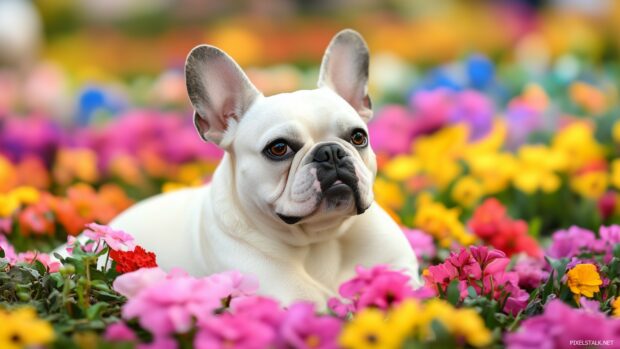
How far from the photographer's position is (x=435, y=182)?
5203 millimetres

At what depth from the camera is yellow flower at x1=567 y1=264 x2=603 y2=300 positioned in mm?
3016

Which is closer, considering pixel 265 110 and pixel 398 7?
pixel 265 110

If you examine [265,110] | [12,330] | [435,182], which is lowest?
[435,182]

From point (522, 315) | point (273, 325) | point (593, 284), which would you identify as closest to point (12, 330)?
point (273, 325)

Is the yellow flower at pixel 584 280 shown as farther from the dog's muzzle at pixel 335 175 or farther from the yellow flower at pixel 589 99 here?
the yellow flower at pixel 589 99

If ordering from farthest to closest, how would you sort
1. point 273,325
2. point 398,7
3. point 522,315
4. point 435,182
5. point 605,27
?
1. point 398,7
2. point 605,27
3. point 435,182
4. point 522,315
5. point 273,325

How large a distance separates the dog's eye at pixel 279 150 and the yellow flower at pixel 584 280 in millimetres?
989

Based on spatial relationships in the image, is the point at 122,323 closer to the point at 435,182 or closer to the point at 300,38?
the point at 435,182

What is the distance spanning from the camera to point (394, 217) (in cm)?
429

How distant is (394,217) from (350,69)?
0.97 meters

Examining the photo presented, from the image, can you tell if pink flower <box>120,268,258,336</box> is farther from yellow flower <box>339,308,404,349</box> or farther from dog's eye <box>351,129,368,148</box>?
dog's eye <box>351,129,368,148</box>

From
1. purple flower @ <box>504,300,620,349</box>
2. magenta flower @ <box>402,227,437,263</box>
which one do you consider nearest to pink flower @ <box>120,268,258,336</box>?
purple flower @ <box>504,300,620,349</box>

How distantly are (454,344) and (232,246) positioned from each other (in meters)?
1.06

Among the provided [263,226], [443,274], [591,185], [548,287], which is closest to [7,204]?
[263,226]
